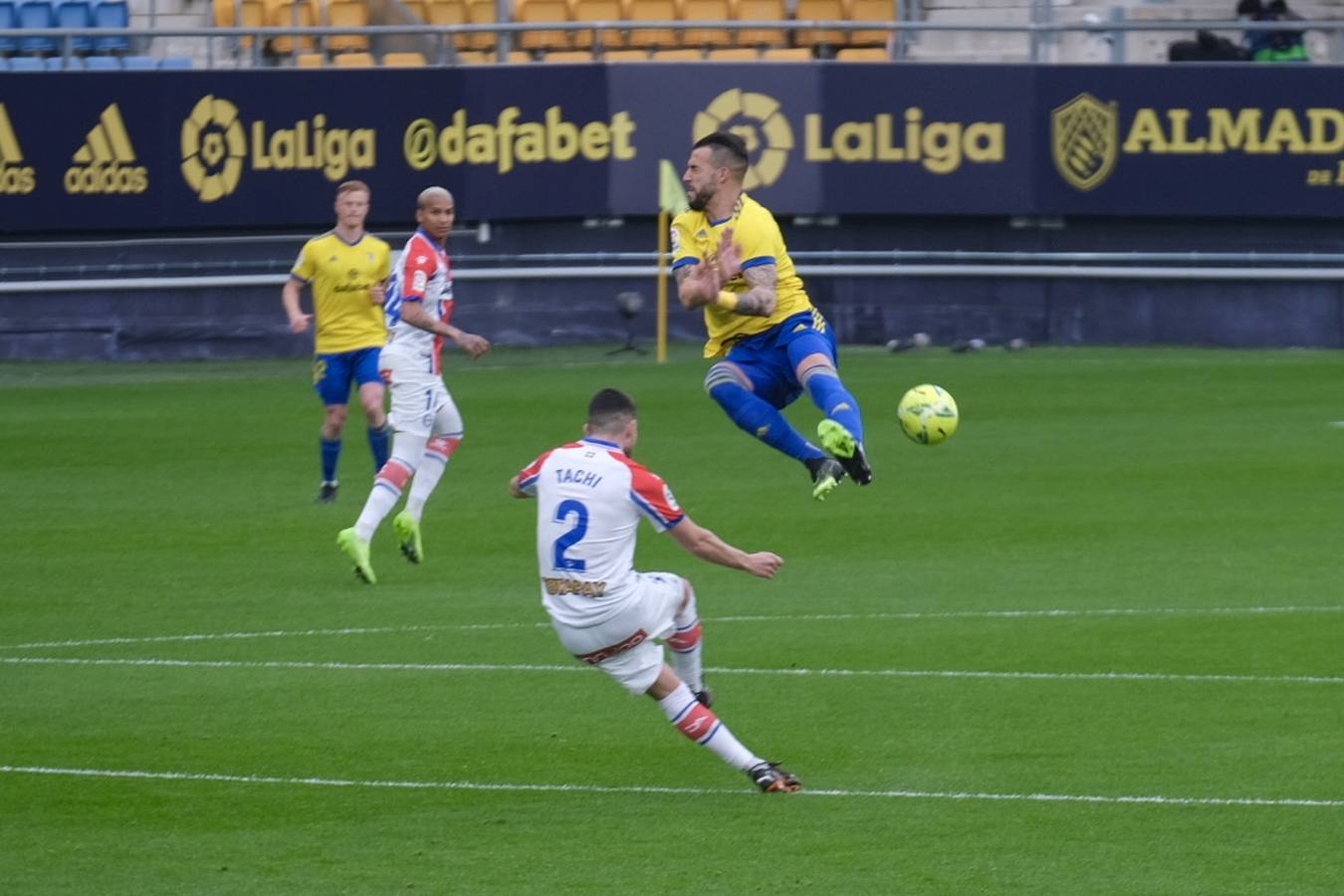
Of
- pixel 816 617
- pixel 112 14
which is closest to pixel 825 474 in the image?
pixel 816 617

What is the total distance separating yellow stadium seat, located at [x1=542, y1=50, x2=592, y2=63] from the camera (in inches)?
1128

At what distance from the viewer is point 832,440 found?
446 inches

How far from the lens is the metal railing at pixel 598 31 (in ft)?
89.6

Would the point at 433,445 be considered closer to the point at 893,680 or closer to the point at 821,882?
the point at 893,680

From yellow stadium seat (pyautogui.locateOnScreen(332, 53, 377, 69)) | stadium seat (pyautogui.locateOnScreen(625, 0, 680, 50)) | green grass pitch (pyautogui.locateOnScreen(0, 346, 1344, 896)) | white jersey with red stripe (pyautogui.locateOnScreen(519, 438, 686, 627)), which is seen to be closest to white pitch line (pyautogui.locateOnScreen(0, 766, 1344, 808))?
green grass pitch (pyautogui.locateOnScreen(0, 346, 1344, 896))

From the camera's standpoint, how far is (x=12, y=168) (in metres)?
27.5

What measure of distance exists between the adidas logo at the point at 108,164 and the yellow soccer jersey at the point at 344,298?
10915 millimetres

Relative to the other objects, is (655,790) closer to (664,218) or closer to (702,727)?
(702,727)

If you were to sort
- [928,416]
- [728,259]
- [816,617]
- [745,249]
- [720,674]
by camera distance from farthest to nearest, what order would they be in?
[816,617]
[720,674]
[928,416]
[745,249]
[728,259]

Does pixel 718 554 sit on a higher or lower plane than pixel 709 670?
higher

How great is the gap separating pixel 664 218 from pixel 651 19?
3423 millimetres

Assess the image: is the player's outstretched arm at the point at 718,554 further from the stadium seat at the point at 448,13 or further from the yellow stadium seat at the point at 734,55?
the stadium seat at the point at 448,13

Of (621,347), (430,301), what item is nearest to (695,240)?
(430,301)

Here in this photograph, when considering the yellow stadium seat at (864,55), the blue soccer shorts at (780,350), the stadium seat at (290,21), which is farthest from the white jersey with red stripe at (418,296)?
the yellow stadium seat at (864,55)
